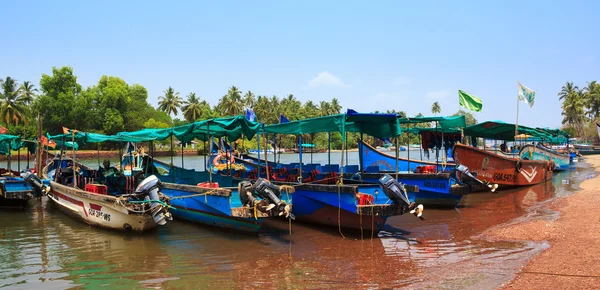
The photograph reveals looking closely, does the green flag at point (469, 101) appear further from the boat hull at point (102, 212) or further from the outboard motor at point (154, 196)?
the boat hull at point (102, 212)

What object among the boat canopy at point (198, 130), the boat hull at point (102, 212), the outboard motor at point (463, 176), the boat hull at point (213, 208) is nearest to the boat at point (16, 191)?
the boat hull at point (102, 212)

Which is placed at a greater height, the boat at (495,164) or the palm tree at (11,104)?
the palm tree at (11,104)

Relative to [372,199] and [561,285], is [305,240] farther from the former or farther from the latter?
[561,285]

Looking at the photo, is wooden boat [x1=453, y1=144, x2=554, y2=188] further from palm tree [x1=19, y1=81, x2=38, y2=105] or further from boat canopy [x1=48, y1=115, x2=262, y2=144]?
palm tree [x1=19, y1=81, x2=38, y2=105]

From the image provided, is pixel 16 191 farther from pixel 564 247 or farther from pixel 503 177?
pixel 503 177

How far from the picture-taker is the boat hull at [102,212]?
9.95 meters

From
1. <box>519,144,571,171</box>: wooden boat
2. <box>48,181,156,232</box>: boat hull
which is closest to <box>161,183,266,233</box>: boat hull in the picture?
<box>48,181,156,232</box>: boat hull

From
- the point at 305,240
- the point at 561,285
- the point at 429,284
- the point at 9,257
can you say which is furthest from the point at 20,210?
the point at 561,285

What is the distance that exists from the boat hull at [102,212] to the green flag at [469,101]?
10.3 metres

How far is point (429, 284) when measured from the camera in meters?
6.03

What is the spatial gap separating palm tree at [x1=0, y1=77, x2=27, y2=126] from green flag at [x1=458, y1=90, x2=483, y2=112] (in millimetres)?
48593

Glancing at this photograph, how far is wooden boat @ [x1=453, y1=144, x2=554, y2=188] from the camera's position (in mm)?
16750

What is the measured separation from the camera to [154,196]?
31.2 ft

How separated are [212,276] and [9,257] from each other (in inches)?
189
